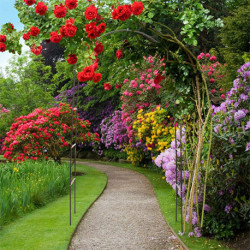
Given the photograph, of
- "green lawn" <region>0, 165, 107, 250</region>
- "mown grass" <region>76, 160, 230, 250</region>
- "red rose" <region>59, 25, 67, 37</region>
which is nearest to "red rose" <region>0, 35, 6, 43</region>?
"red rose" <region>59, 25, 67, 37</region>

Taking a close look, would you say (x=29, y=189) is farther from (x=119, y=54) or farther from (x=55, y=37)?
(x=55, y=37)

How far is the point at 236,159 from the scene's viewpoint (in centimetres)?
455

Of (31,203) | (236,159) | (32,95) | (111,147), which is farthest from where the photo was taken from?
(111,147)

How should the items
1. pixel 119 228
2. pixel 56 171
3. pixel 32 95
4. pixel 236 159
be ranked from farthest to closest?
pixel 32 95
pixel 56 171
pixel 119 228
pixel 236 159

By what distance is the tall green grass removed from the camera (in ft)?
19.8

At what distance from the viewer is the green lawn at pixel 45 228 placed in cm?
494

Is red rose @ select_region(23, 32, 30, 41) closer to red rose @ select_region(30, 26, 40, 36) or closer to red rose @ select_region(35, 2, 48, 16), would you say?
red rose @ select_region(30, 26, 40, 36)

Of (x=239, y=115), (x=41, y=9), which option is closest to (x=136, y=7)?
(x=41, y=9)

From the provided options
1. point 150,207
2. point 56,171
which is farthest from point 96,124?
point 150,207

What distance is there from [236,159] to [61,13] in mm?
2847

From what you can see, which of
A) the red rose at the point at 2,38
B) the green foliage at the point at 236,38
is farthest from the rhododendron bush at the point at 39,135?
the red rose at the point at 2,38

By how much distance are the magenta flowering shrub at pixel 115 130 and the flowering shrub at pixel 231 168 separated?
10.3m

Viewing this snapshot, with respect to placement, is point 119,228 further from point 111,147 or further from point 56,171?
point 111,147

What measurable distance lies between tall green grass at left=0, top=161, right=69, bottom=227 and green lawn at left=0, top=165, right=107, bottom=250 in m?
0.19
